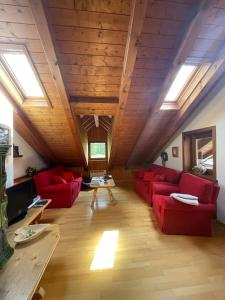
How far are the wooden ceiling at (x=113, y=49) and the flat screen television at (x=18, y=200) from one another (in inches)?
61.0

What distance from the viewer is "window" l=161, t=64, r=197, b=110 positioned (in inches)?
103

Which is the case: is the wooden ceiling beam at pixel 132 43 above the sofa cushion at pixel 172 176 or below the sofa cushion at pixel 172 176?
above

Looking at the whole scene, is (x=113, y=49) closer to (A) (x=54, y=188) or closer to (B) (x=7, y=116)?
(B) (x=7, y=116)

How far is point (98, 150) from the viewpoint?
21.9 ft

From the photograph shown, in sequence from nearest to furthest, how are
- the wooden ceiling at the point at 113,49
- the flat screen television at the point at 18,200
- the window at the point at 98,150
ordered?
the wooden ceiling at the point at 113,49, the flat screen television at the point at 18,200, the window at the point at 98,150

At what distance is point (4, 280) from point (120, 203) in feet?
10.4

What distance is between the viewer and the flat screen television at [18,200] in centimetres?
203

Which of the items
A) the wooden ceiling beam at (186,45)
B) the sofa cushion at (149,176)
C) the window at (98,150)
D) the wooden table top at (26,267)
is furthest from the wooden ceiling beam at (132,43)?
the window at (98,150)

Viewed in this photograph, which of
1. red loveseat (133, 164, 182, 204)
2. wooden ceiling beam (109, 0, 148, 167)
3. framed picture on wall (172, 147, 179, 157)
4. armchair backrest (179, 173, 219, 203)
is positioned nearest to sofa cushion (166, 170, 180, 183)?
red loveseat (133, 164, 182, 204)

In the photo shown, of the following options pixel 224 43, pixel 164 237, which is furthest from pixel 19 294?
pixel 224 43

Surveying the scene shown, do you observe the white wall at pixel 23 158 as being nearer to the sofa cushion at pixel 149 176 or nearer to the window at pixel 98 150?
the window at pixel 98 150

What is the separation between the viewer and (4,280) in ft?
3.57

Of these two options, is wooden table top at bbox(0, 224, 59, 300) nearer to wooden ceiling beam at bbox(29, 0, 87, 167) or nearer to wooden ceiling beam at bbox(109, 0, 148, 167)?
wooden ceiling beam at bbox(29, 0, 87, 167)

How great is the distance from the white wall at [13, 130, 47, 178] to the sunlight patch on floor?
2.78 m
